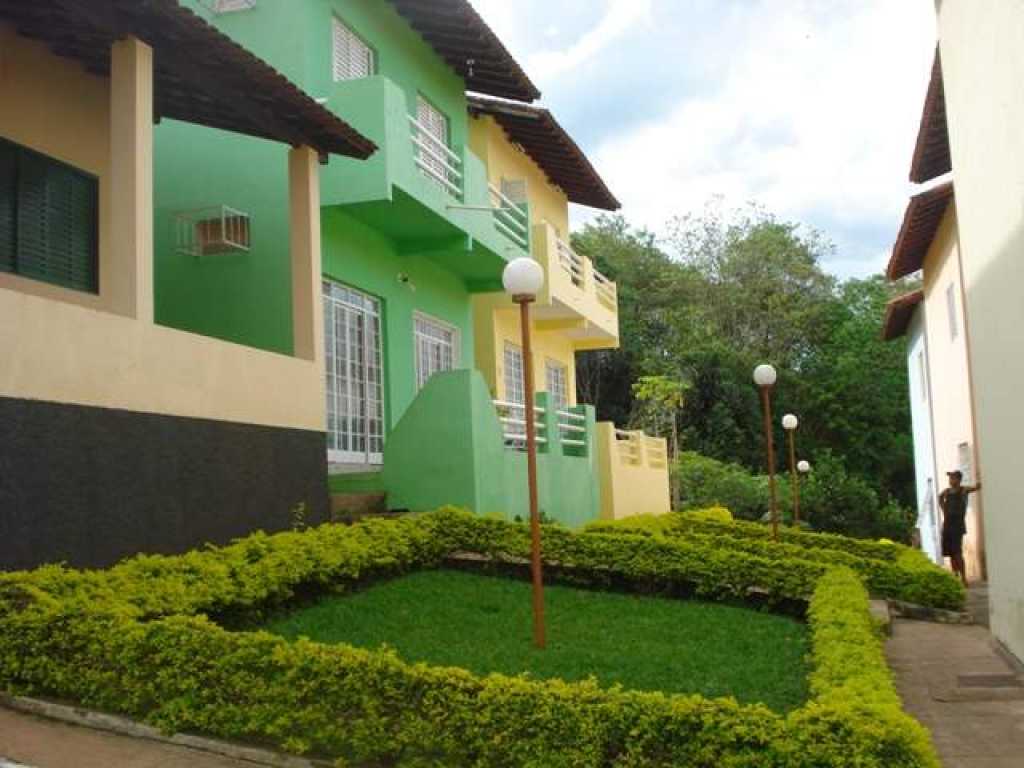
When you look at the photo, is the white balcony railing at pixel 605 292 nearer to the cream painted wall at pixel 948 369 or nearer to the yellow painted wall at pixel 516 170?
the yellow painted wall at pixel 516 170

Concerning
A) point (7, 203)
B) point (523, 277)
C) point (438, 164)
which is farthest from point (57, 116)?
point (438, 164)

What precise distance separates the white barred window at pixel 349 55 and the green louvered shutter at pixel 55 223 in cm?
438

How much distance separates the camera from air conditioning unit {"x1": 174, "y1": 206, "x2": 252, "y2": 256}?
12.3 meters

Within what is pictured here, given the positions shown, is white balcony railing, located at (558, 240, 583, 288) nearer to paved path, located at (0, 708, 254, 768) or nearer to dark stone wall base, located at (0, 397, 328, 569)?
dark stone wall base, located at (0, 397, 328, 569)

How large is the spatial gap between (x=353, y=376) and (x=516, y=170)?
9.01m

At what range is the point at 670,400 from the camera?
33.9 m

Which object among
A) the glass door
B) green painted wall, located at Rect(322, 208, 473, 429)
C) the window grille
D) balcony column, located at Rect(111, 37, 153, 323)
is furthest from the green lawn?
green painted wall, located at Rect(322, 208, 473, 429)

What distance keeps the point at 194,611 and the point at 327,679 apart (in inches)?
75.9

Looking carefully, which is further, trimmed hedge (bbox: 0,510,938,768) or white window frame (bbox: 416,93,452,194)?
white window frame (bbox: 416,93,452,194)

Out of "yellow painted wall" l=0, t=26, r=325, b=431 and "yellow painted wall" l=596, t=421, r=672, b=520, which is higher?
"yellow painted wall" l=0, t=26, r=325, b=431

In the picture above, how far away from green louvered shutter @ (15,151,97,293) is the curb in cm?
469

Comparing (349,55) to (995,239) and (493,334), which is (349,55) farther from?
(995,239)

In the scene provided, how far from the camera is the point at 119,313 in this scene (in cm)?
810

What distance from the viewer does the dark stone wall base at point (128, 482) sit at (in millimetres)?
6906
